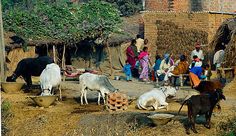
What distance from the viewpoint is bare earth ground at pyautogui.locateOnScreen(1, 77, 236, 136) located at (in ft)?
41.5

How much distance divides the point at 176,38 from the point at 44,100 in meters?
10.6

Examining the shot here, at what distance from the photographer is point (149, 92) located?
14.7 meters

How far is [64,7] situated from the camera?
25.3m

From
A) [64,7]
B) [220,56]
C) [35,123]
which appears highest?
[64,7]

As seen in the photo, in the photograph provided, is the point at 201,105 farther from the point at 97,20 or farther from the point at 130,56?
the point at 97,20

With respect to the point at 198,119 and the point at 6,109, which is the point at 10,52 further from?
the point at 198,119

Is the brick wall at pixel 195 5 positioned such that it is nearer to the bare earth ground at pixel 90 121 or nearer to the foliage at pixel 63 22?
the foliage at pixel 63 22

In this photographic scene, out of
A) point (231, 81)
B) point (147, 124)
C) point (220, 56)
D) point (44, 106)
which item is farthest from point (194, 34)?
point (147, 124)

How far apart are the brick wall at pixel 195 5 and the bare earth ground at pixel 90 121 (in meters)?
13.9

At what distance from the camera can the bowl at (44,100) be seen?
15365 mm

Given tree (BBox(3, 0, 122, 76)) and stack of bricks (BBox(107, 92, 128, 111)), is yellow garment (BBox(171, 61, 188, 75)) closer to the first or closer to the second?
tree (BBox(3, 0, 122, 76))

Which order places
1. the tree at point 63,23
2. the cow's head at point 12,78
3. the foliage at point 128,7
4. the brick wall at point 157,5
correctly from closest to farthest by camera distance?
the cow's head at point 12,78, the tree at point 63,23, the brick wall at point 157,5, the foliage at point 128,7

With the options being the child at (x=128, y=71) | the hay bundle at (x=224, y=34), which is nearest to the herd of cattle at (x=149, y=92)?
the child at (x=128, y=71)

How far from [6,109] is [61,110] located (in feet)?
4.60
